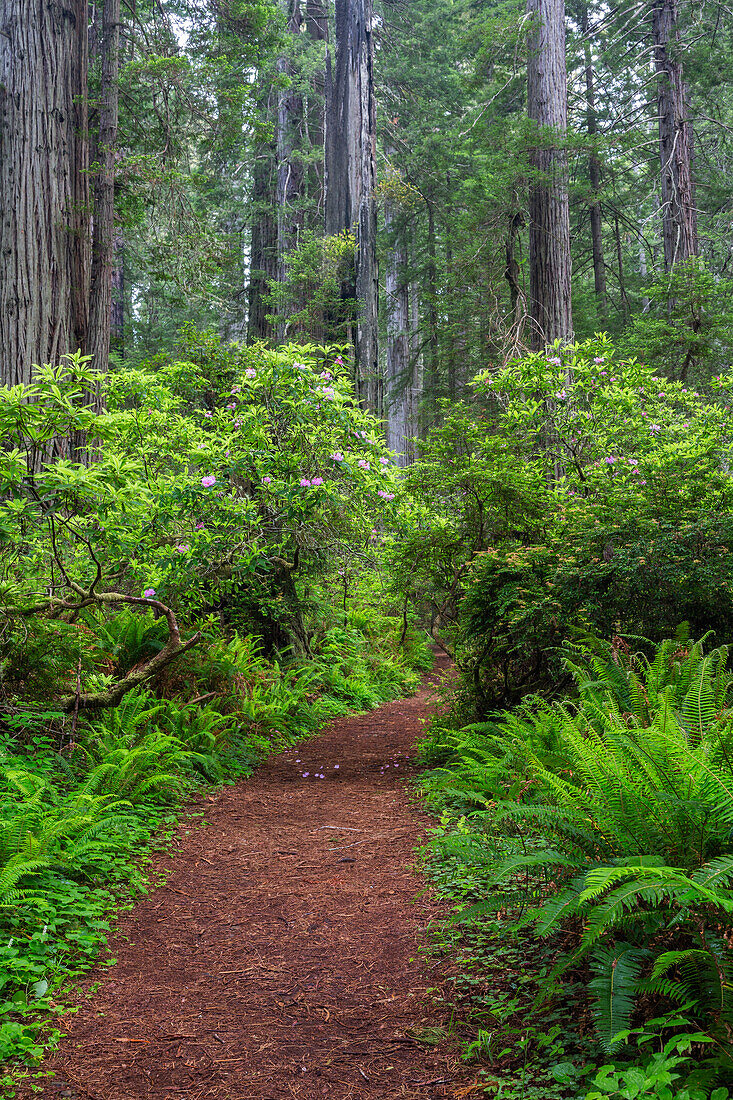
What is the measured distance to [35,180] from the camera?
6746mm

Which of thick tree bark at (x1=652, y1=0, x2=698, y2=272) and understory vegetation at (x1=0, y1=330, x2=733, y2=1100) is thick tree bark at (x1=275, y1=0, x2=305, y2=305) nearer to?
thick tree bark at (x1=652, y1=0, x2=698, y2=272)

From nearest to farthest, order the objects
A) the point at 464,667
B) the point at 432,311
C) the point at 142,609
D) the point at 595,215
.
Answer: the point at 464,667 < the point at 142,609 < the point at 595,215 < the point at 432,311

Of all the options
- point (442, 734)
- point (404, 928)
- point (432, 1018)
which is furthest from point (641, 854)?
point (442, 734)

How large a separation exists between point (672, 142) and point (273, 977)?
12.9 m

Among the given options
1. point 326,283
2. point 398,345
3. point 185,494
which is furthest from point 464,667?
point 398,345

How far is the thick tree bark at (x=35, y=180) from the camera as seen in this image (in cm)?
649

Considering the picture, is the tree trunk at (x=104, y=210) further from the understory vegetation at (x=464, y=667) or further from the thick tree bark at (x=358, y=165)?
the thick tree bark at (x=358, y=165)

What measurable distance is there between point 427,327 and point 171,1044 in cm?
1447

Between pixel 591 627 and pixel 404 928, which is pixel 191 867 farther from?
pixel 591 627

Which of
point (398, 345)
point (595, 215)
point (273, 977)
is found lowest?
point (273, 977)

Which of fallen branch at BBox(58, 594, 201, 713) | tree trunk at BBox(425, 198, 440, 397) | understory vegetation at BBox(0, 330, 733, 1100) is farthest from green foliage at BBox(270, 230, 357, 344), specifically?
fallen branch at BBox(58, 594, 201, 713)

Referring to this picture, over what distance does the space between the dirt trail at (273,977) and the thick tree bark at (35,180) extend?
176 inches

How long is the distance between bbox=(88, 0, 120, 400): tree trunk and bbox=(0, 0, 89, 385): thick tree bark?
72 cm

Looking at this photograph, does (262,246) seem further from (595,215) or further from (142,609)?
(142,609)
